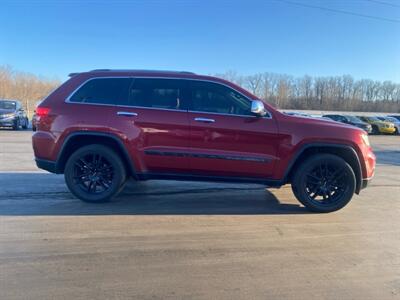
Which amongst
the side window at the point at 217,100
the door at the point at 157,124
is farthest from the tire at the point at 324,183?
the door at the point at 157,124

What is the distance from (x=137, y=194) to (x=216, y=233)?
2235 millimetres

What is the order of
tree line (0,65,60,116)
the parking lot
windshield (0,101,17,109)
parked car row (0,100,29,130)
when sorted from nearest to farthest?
the parking lot → parked car row (0,100,29,130) → windshield (0,101,17,109) → tree line (0,65,60,116)

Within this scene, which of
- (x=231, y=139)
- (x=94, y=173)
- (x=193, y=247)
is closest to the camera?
(x=193, y=247)

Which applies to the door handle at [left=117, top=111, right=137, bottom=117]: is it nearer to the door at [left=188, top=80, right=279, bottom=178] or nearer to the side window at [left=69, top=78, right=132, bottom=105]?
the side window at [left=69, top=78, right=132, bottom=105]

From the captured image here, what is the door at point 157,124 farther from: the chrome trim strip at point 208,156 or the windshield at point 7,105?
the windshield at point 7,105

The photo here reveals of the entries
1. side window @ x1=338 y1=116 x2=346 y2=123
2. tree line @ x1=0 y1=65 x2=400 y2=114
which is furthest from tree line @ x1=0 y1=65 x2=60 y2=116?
side window @ x1=338 y1=116 x2=346 y2=123

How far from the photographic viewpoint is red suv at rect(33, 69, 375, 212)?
5.42m

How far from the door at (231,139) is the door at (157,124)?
0.16 meters

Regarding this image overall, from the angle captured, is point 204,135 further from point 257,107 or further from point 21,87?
point 21,87

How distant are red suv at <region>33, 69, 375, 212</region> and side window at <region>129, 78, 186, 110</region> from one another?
15mm

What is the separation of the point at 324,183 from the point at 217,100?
2.03m

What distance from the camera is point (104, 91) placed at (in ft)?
18.4

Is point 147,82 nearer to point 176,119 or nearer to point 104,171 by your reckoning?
point 176,119

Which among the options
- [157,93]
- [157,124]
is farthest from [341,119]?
[157,124]
